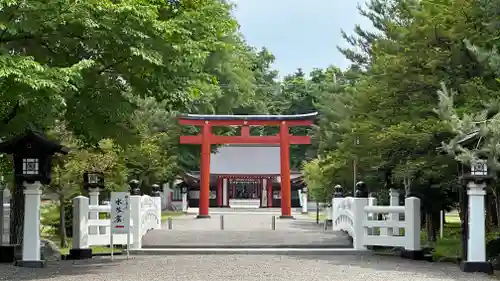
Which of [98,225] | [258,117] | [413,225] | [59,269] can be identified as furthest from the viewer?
[258,117]

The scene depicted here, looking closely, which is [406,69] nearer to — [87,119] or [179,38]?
[179,38]

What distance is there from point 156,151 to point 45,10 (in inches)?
885

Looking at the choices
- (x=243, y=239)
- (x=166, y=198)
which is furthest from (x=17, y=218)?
(x=166, y=198)

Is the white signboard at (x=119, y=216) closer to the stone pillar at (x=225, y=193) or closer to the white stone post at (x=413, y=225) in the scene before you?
the white stone post at (x=413, y=225)

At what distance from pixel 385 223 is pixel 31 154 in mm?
7754

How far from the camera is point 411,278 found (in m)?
11.1

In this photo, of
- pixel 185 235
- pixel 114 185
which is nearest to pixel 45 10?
pixel 185 235

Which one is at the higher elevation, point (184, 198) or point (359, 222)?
point (359, 222)

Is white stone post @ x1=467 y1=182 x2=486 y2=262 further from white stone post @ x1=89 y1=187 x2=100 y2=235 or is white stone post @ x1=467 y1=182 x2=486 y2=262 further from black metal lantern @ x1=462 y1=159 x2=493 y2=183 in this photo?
white stone post @ x1=89 y1=187 x2=100 y2=235

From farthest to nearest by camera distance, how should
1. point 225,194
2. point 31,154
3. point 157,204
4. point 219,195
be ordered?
1. point 225,194
2. point 219,195
3. point 157,204
4. point 31,154

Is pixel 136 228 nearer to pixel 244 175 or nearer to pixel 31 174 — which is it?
pixel 31 174

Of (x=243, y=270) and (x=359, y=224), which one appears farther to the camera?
(x=359, y=224)

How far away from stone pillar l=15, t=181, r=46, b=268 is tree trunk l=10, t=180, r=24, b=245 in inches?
64.1

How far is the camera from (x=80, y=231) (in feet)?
48.9
